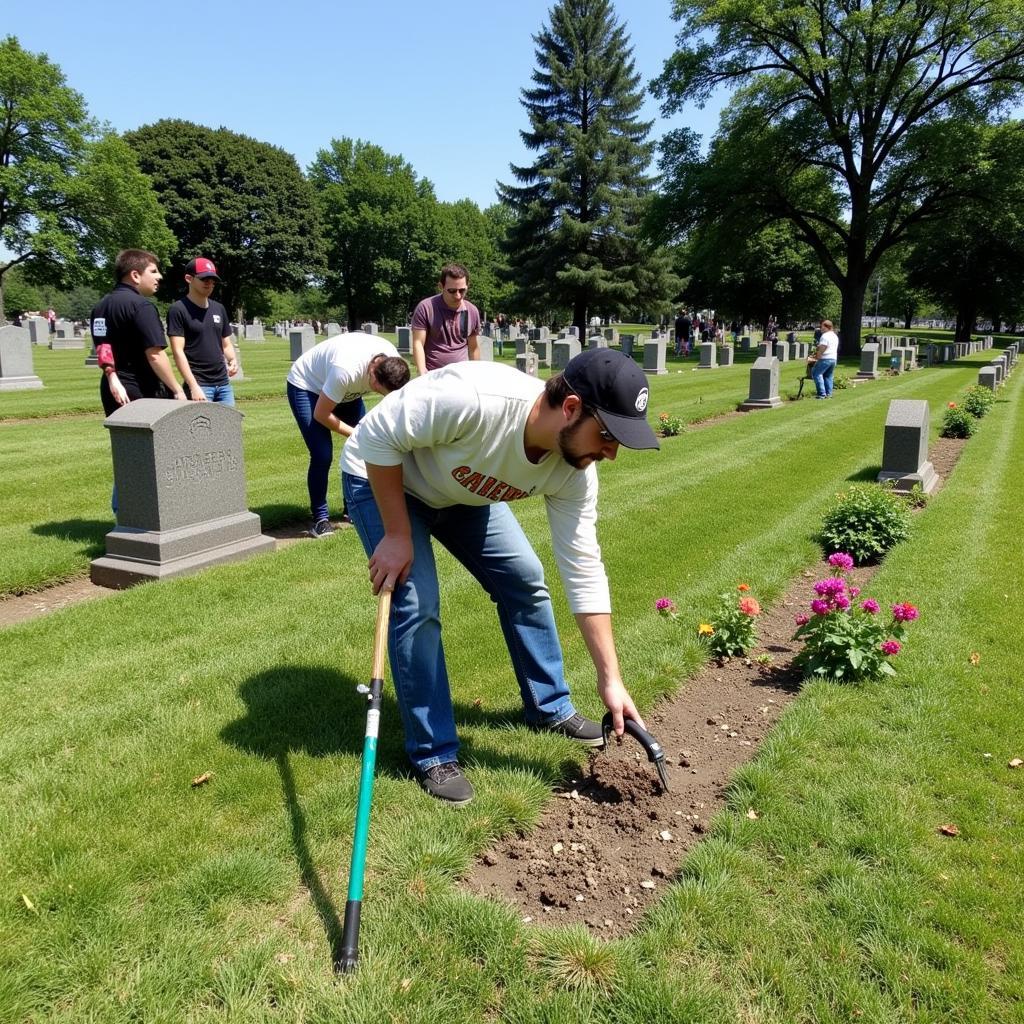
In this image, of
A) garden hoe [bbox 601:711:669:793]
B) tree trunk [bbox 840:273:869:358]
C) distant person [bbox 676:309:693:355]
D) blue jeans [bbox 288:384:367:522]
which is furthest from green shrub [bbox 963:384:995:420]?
distant person [bbox 676:309:693:355]

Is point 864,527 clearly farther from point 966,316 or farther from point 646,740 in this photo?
point 966,316

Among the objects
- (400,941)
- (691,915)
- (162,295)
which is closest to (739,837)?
(691,915)

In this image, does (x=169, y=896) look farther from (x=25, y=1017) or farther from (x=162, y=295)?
(x=162, y=295)

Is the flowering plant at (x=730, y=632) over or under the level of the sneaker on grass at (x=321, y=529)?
under

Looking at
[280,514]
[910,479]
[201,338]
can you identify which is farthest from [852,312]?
[201,338]

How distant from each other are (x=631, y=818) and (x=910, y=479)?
24.8 feet

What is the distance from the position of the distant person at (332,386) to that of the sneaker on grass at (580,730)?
108 inches

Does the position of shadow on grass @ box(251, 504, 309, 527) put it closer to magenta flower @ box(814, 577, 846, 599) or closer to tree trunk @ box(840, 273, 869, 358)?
magenta flower @ box(814, 577, 846, 599)

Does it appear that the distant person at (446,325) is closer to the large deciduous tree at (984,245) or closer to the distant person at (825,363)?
the distant person at (825,363)

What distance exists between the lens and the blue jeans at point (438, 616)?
10.1ft

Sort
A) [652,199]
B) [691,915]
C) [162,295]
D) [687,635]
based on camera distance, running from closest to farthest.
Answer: [691,915] → [687,635] → [652,199] → [162,295]

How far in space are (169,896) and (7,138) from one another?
156 feet

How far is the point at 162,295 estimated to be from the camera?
51.7 meters

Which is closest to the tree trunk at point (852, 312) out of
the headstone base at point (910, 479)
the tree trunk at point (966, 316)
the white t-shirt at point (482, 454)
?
the tree trunk at point (966, 316)
